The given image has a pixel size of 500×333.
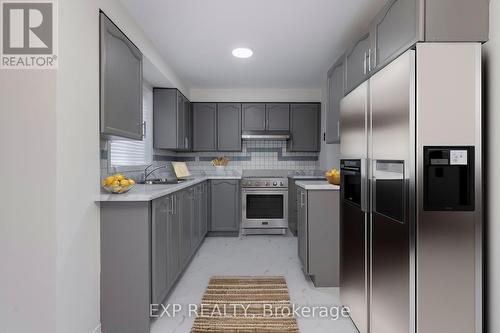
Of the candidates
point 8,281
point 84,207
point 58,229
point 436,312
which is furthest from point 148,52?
point 436,312

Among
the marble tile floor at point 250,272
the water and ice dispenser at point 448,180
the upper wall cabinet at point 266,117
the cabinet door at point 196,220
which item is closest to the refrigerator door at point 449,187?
the water and ice dispenser at point 448,180

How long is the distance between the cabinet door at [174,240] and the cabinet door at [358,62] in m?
1.86

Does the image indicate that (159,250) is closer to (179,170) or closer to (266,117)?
(179,170)

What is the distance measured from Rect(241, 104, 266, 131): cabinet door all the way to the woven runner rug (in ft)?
9.33

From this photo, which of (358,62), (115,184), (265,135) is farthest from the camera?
(265,135)

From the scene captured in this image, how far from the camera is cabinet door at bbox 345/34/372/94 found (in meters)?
2.35

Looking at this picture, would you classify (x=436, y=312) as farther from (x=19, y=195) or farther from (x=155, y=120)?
(x=155, y=120)

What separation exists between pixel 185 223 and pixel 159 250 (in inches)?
36.5

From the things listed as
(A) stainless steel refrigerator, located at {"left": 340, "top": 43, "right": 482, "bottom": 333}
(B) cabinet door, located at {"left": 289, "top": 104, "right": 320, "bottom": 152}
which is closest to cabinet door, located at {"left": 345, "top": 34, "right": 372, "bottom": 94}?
(A) stainless steel refrigerator, located at {"left": 340, "top": 43, "right": 482, "bottom": 333}

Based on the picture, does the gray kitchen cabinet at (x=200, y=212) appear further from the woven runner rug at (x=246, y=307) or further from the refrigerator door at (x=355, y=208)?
the refrigerator door at (x=355, y=208)

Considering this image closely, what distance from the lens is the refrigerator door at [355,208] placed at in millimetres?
1874

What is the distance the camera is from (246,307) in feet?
7.85

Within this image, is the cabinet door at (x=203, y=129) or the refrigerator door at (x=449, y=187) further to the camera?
the cabinet door at (x=203, y=129)

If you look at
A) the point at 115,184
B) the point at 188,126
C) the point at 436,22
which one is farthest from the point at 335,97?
the point at 188,126
